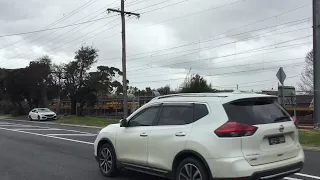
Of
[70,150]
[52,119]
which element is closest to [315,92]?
[70,150]

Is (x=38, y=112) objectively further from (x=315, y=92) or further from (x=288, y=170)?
(x=288, y=170)

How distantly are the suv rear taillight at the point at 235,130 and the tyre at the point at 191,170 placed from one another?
0.61 m

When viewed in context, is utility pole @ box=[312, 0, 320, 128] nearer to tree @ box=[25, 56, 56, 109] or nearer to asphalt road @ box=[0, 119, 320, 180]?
asphalt road @ box=[0, 119, 320, 180]

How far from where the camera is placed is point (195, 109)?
6.12 m

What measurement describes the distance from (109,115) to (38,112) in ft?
28.8

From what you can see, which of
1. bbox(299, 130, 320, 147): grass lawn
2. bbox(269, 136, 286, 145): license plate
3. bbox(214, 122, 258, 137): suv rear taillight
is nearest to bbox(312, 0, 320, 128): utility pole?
bbox(299, 130, 320, 147): grass lawn

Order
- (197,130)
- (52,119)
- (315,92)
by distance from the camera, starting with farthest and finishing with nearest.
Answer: (52,119), (315,92), (197,130)

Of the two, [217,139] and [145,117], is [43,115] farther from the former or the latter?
[217,139]

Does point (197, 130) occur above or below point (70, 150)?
above

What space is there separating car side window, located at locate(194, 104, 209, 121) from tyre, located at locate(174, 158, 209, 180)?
0.72m

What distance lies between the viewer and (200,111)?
6035 millimetres

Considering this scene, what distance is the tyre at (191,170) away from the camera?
5605 millimetres

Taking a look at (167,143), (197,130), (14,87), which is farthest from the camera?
(14,87)

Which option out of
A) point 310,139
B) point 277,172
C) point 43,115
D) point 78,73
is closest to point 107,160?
point 277,172
